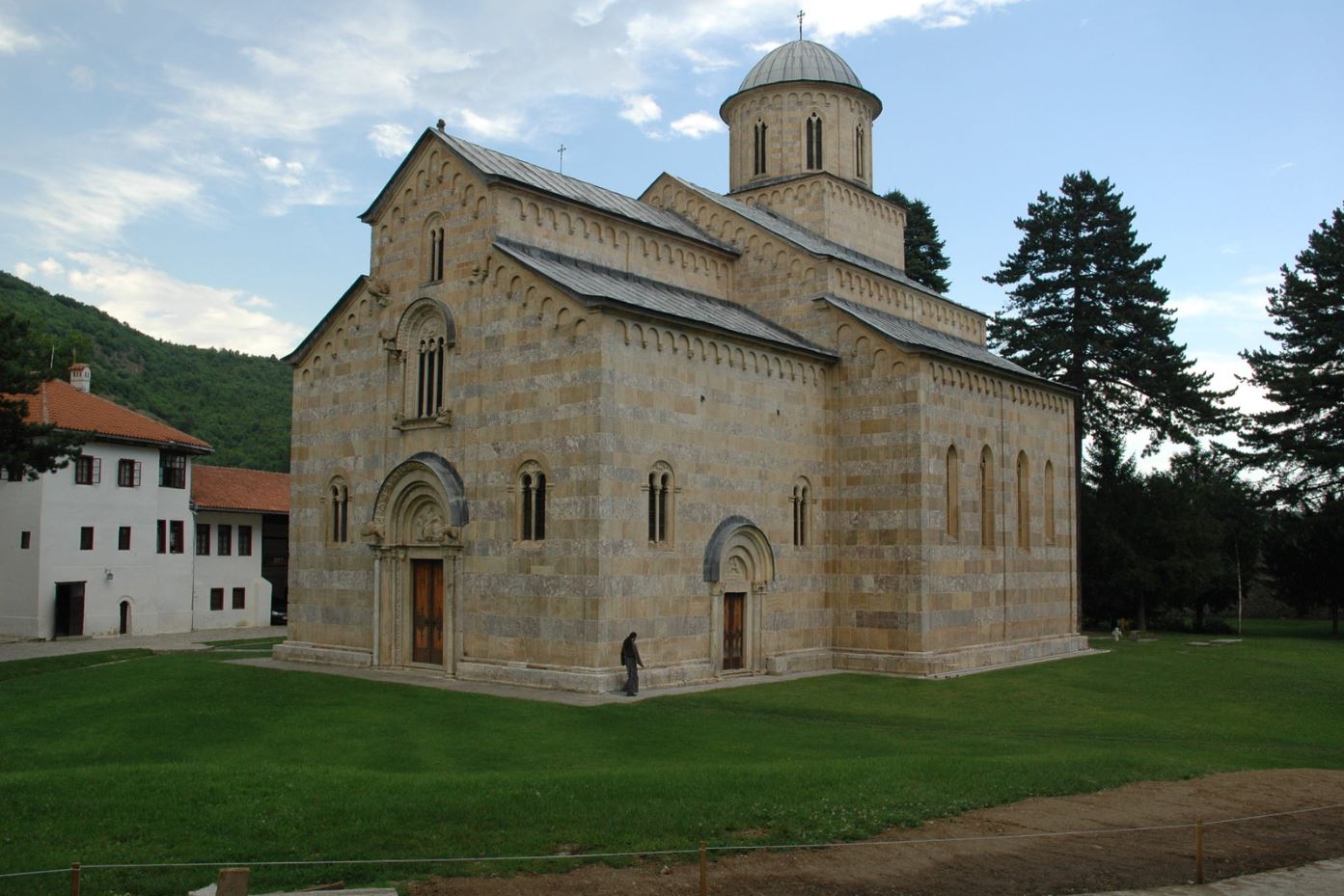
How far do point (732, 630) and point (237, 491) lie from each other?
29995 mm

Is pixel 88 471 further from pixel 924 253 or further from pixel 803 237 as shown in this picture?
pixel 924 253

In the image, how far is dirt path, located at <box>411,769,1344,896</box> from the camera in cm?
1036

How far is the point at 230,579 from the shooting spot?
1865 inches

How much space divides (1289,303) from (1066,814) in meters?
42.8

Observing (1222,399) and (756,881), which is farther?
(1222,399)

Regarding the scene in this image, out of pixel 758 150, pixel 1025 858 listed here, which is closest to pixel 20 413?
pixel 758 150

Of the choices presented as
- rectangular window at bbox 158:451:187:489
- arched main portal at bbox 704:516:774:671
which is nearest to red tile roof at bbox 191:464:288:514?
rectangular window at bbox 158:451:187:489

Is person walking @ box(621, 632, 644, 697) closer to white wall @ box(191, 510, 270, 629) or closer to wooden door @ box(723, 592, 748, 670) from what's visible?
wooden door @ box(723, 592, 748, 670)

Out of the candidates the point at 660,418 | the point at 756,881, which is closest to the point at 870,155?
the point at 660,418

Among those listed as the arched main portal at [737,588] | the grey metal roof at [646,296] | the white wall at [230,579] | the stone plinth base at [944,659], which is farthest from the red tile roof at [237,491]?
the stone plinth base at [944,659]

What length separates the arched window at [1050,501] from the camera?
114ft

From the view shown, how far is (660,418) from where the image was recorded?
25203mm

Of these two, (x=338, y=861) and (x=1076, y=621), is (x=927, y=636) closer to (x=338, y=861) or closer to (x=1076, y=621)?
(x=1076, y=621)

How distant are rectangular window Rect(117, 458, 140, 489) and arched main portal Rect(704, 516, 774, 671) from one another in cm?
2727
